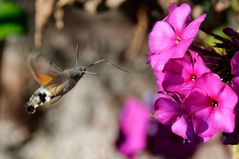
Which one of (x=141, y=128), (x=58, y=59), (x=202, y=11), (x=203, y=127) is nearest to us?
(x=203, y=127)

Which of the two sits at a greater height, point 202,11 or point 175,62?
point 175,62

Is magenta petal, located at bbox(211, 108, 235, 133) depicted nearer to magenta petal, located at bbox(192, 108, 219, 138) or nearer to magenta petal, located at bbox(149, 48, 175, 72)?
magenta petal, located at bbox(192, 108, 219, 138)

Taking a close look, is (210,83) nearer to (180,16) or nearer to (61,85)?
(180,16)

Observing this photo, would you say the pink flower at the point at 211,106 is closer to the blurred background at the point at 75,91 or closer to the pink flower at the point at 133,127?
the pink flower at the point at 133,127

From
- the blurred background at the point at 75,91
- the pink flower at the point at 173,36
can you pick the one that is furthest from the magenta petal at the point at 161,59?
the blurred background at the point at 75,91

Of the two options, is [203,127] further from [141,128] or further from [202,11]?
[141,128]

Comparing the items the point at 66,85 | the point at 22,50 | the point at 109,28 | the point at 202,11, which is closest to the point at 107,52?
the point at 109,28

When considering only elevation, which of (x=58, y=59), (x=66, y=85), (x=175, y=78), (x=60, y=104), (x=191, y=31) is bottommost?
(x=60, y=104)
